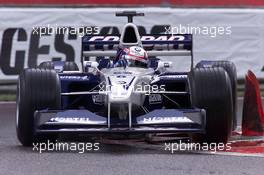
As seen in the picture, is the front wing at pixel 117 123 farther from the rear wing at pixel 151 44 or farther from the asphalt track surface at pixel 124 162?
the rear wing at pixel 151 44

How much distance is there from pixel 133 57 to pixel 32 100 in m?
1.69

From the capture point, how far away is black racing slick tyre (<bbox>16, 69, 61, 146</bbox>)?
1052 centimetres

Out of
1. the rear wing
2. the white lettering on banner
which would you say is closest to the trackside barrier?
the rear wing

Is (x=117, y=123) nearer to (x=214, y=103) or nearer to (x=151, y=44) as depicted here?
(x=214, y=103)

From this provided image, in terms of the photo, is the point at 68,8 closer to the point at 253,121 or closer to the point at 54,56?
the point at 54,56

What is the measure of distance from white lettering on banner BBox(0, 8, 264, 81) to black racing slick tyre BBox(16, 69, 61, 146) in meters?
7.50

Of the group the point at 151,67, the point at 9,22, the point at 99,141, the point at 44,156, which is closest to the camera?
the point at 44,156

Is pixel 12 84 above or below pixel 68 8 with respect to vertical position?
below

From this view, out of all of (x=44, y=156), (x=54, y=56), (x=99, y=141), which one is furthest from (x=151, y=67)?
(x=54, y=56)

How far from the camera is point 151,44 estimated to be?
12.4m

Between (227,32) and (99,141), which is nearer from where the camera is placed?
(99,141)

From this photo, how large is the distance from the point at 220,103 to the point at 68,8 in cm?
883

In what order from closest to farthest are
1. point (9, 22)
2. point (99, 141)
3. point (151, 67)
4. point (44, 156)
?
point (44, 156), point (99, 141), point (151, 67), point (9, 22)

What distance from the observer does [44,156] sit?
32.6 feet
